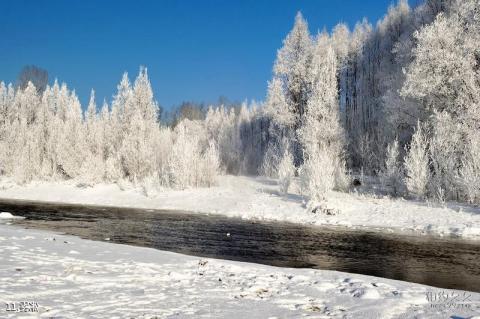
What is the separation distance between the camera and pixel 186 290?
8.25 metres

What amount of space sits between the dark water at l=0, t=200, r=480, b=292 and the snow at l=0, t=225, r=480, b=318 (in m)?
2.48

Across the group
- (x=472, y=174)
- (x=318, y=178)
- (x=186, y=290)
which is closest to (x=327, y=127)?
(x=318, y=178)

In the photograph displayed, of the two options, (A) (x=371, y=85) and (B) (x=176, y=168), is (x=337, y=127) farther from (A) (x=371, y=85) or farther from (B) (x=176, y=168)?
(A) (x=371, y=85)

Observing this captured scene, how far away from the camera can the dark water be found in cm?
1247

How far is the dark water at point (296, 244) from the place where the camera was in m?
12.5

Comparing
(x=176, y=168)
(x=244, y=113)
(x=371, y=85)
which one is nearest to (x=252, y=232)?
(x=176, y=168)

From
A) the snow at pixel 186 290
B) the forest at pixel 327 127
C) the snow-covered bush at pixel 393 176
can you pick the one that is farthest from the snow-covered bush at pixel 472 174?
the snow at pixel 186 290

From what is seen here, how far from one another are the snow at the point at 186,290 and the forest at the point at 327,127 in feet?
55.2

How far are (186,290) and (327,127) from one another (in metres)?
28.6

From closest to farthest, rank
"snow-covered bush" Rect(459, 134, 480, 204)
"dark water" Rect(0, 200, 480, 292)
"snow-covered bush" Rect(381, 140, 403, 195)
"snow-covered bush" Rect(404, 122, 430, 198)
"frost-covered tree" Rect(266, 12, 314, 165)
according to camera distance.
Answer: "dark water" Rect(0, 200, 480, 292), "snow-covered bush" Rect(459, 134, 480, 204), "snow-covered bush" Rect(404, 122, 430, 198), "snow-covered bush" Rect(381, 140, 403, 195), "frost-covered tree" Rect(266, 12, 314, 165)

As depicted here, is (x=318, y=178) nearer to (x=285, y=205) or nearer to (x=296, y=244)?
(x=285, y=205)

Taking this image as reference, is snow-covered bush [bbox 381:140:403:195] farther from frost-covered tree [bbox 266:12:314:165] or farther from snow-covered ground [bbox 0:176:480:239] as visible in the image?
frost-covered tree [bbox 266:12:314:165]

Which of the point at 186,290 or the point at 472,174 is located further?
the point at 472,174

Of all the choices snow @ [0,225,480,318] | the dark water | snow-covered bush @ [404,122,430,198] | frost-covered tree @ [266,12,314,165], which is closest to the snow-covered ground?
snow-covered bush @ [404,122,430,198]
